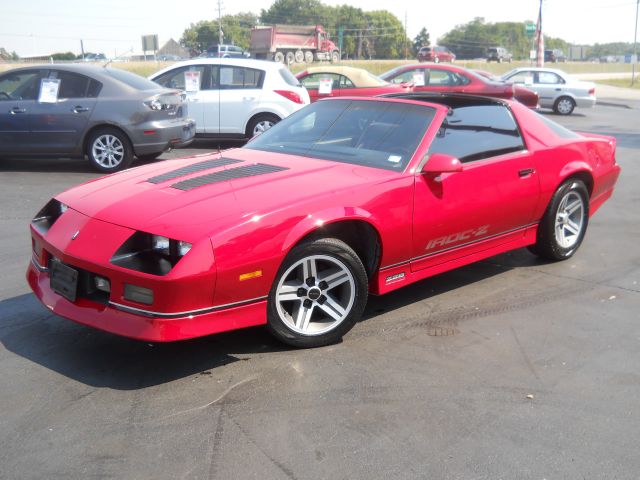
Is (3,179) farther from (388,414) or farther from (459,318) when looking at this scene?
(388,414)

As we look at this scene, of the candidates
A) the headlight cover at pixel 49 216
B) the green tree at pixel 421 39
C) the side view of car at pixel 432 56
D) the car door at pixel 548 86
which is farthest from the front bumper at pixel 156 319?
the green tree at pixel 421 39

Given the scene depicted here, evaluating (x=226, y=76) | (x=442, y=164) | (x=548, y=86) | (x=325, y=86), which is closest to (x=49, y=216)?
(x=442, y=164)

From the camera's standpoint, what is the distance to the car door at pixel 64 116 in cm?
1003

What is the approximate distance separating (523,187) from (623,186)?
5.07 metres

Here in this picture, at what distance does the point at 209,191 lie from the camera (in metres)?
4.06

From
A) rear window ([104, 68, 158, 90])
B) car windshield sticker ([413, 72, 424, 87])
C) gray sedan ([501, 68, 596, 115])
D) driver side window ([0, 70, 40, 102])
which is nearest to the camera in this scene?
driver side window ([0, 70, 40, 102])

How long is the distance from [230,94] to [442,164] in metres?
8.77

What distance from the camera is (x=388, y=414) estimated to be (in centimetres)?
338

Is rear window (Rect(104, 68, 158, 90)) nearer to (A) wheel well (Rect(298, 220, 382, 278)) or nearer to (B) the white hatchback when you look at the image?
(B) the white hatchback

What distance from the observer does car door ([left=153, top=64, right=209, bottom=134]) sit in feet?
41.1

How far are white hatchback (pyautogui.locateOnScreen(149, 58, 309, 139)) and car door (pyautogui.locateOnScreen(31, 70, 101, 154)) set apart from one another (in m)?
2.57

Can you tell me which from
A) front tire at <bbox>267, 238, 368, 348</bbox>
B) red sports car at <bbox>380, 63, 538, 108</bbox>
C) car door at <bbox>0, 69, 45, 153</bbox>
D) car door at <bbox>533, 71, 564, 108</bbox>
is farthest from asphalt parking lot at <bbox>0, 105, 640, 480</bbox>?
car door at <bbox>533, 71, 564, 108</bbox>

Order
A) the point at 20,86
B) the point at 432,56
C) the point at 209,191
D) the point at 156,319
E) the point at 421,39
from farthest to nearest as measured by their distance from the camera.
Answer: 1. the point at 421,39
2. the point at 432,56
3. the point at 20,86
4. the point at 209,191
5. the point at 156,319

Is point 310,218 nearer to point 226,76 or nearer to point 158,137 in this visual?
point 158,137
